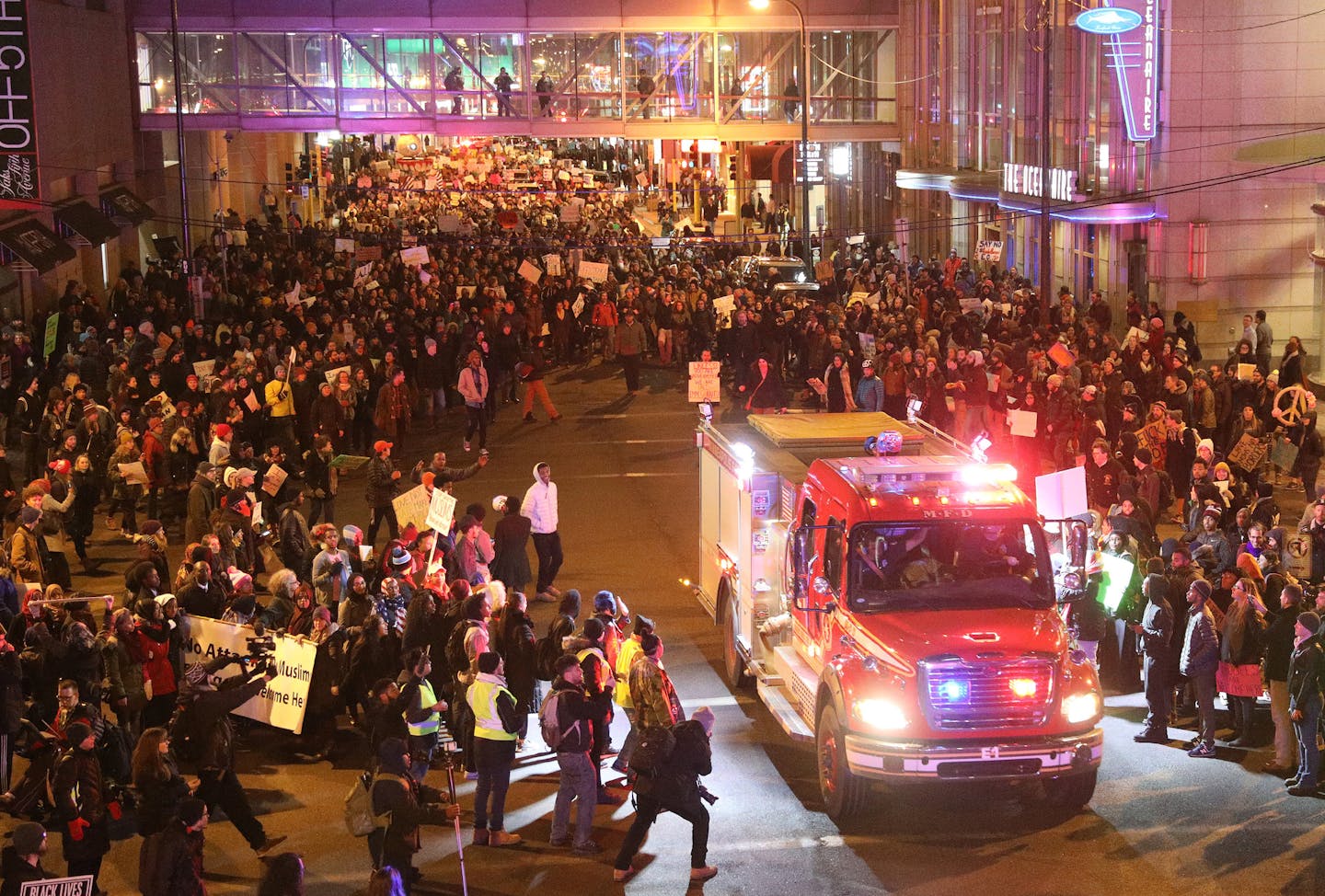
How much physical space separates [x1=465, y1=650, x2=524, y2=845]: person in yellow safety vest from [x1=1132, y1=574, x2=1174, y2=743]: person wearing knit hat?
527cm

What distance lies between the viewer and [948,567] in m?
12.2

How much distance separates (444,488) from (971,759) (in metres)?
8.29

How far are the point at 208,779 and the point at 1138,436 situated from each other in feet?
41.2

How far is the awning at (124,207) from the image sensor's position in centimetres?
4219

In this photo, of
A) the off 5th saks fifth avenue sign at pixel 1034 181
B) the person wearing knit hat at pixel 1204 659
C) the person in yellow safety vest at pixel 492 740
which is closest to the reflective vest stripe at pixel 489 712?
the person in yellow safety vest at pixel 492 740

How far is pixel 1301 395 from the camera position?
72.4ft

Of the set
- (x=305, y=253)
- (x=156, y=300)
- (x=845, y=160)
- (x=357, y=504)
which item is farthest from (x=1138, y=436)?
(x=845, y=160)

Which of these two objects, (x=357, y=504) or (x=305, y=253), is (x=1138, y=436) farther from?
(x=305, y=253)

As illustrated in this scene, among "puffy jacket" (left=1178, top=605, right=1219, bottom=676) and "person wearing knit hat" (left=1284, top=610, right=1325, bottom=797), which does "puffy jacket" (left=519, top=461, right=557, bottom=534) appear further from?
"person wearing knit hat" (left=1284, top=610, right=1325, bottom=797)

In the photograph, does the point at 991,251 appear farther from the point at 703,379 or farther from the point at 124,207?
the point at 124,207

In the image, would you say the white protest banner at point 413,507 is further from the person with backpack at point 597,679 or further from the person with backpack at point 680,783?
the person with backpack at point 680,783

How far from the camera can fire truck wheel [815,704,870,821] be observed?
1177 cm

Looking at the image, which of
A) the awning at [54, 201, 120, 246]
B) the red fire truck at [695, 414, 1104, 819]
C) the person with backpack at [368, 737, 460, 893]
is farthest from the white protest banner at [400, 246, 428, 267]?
the person with backpack at [368, 737, 460, 893]

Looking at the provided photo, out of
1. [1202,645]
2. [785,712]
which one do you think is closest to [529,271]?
[785,712]
